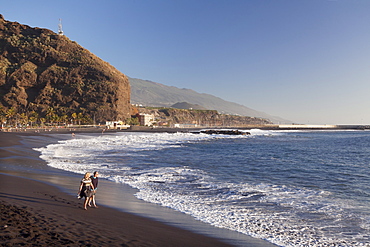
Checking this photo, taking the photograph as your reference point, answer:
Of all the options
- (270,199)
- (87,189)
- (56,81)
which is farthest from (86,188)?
(56,81)

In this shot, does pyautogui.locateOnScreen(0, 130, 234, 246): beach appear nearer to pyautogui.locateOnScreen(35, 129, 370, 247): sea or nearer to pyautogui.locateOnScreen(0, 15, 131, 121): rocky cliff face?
pyautogui.locateOnScreen(35, 129, 370, 247): sea

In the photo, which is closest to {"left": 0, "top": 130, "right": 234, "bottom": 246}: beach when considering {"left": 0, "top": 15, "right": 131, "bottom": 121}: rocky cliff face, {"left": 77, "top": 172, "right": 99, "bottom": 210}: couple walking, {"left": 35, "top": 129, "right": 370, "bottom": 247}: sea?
{"left": 77, "top": 172, "right": 99, "bottom": 210}: couple walking

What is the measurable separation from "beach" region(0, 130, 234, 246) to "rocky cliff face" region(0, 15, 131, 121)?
142698mm

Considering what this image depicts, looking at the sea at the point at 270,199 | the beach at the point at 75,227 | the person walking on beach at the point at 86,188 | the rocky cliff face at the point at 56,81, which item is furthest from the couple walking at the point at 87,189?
the rocky cliff face at the point at 56,81

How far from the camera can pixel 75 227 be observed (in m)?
7.17

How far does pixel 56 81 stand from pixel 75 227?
163 meters

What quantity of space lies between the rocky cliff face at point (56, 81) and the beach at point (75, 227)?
143m

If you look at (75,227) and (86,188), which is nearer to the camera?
(75,227)

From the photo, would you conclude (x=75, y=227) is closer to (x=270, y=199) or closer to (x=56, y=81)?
(x=270, y=199)

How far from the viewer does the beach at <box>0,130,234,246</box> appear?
6173 mm

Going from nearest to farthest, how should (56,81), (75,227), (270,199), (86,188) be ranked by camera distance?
(75,227), (86,188), (270,199), (56,81)

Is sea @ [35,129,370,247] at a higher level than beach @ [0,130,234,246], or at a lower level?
lower

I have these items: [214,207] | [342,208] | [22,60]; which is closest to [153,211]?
[214,207]

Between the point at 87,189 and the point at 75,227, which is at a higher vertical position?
the point at 87,189
